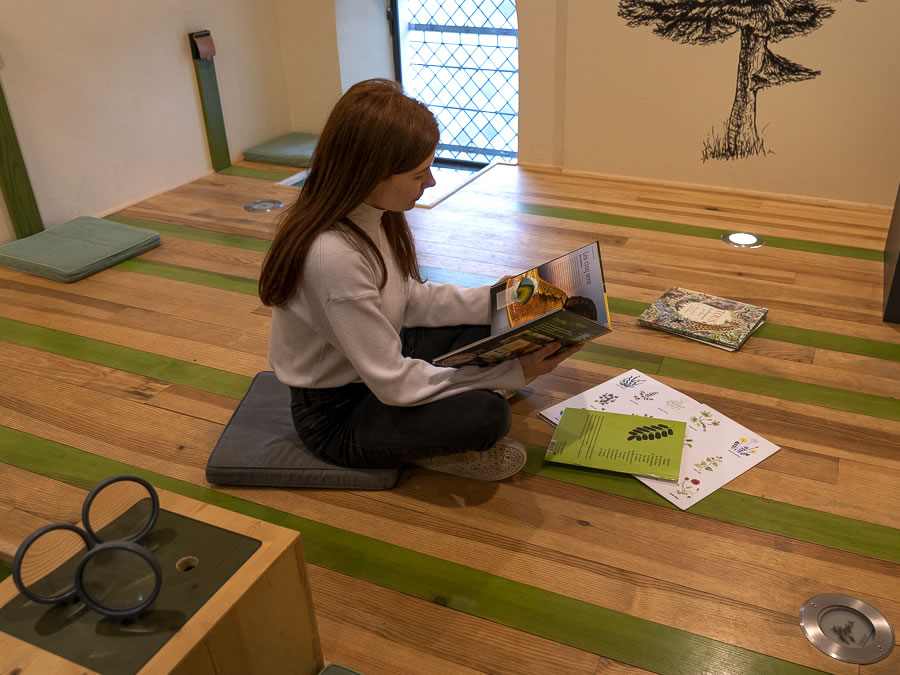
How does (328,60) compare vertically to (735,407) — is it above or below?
above

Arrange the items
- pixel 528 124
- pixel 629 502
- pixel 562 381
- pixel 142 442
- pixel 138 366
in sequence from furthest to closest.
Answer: pixel 528 124, pixel 138 366, pixel 562 381, pixel 142 442, pixel 629 502

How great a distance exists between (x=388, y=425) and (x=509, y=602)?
1.42ft

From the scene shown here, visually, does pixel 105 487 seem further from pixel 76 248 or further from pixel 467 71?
pixel 467 71

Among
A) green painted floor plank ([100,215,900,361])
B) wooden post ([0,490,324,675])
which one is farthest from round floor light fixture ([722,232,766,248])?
wooden post ([0,490,324,675])

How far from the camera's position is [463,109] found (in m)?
4.22

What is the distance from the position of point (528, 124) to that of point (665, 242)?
3.53ft

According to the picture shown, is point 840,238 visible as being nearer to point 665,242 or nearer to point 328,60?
point 665,242

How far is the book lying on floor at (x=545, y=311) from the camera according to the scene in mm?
1523

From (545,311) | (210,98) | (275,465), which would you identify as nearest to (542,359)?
(545,311)

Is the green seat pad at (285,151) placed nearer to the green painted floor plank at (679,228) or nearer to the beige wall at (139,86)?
the beige wall at (139,86)

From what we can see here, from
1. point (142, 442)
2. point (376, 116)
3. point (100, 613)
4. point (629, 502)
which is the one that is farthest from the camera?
point (142, 442)

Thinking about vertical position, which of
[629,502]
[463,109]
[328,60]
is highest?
[328,60]

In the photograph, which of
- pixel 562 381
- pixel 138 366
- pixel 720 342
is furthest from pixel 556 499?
pixel 138 366

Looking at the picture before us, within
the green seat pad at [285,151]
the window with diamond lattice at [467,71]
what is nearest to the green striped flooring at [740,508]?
the green seat pad at [285,151]
